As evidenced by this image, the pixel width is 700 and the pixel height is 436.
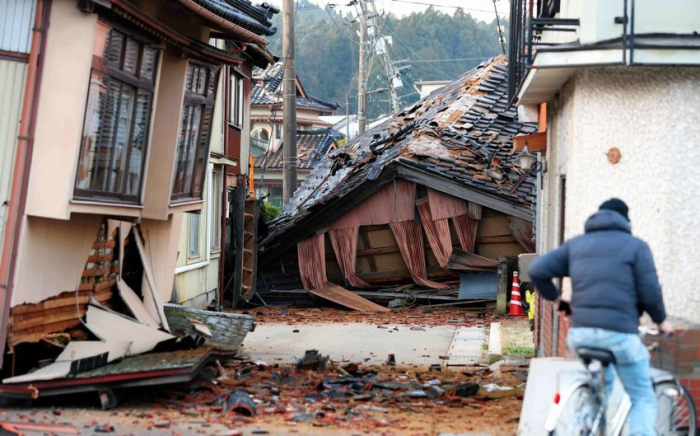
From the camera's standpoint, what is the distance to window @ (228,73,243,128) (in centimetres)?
2373

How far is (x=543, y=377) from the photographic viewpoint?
8.28m

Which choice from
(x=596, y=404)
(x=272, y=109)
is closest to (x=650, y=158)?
(x=596, y=404)

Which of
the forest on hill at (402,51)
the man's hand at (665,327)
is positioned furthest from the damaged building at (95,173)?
the forest on hill at (402,51)

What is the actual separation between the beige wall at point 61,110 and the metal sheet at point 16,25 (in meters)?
0.21

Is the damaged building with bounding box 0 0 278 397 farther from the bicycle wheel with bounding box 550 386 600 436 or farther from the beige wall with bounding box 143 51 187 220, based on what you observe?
the bicycle wheel with bounding box 550 386 600 436

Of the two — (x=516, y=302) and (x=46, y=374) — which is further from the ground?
(x=516, y=302)

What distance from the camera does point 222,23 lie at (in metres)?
12.9

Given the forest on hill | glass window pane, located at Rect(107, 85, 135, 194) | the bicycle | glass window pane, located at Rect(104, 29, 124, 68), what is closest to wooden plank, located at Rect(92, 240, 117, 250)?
glass window pane, located at Rect(107, 85, 135, 194)

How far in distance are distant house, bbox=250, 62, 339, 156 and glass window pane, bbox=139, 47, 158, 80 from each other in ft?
110

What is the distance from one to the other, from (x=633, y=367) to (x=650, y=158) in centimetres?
245

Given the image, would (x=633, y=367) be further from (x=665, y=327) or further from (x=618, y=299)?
(x=618, y=299)

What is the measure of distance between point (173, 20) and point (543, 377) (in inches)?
284

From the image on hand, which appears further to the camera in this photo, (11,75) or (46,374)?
(11,75)

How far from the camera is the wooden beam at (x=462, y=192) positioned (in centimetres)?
2211
